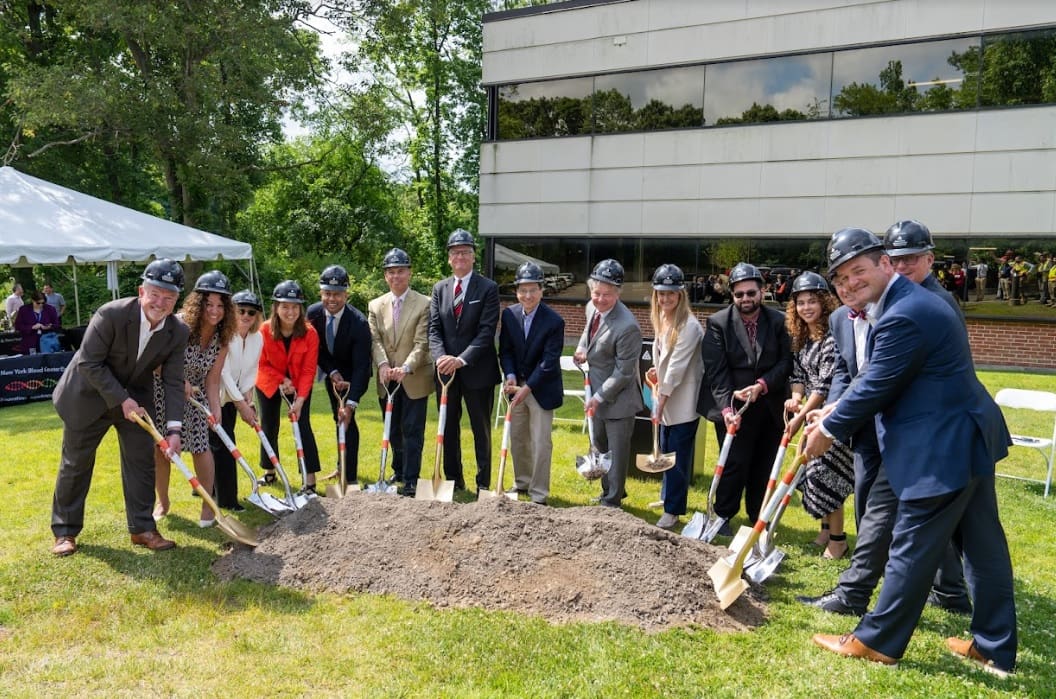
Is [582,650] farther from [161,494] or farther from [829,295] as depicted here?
[161,494]

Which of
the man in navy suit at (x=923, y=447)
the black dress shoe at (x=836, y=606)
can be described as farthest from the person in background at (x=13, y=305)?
the man in navy suit at (x=923, y=447)

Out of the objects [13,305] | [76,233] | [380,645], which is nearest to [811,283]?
[380,645]

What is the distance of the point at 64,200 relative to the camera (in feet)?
40.5

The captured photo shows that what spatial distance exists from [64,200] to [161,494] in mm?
8890

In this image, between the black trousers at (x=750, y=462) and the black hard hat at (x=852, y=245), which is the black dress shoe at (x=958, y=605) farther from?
the black hard hat at (x=852, y=245)

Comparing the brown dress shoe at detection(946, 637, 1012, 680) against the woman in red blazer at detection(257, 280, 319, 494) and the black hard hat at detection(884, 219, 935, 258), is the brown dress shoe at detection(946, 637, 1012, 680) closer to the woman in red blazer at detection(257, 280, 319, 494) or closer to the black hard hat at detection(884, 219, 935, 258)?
the black hard hat at detection(884, 219, 935, 258)

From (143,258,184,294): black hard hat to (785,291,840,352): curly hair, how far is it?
409 cm

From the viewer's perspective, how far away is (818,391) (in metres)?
4.99

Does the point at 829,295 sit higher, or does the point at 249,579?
the point at 829,295

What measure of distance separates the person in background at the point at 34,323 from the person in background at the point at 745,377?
40.8 ft

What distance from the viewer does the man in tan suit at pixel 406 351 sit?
6.35 metres

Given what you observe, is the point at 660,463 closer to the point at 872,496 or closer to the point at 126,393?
the point at 872,496

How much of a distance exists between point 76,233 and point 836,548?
1167 cm

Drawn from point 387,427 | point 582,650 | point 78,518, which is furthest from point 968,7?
point 78,518
